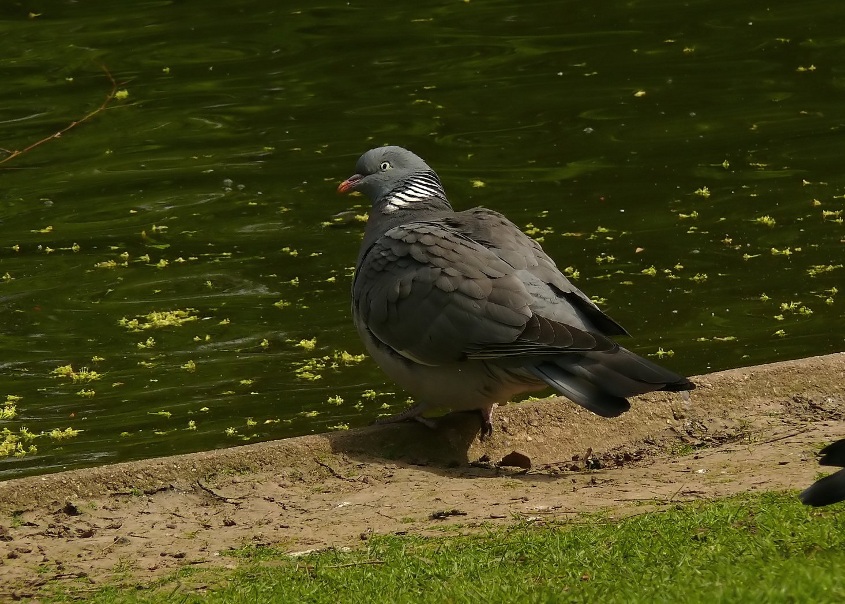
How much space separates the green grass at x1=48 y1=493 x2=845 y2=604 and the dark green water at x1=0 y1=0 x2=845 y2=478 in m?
2.66

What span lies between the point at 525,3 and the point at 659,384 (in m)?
12.0

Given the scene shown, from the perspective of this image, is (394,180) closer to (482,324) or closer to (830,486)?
(482,324)

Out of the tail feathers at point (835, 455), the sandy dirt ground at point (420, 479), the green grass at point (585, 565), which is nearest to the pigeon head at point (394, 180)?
the sandy dirt ground at point (420, 479)

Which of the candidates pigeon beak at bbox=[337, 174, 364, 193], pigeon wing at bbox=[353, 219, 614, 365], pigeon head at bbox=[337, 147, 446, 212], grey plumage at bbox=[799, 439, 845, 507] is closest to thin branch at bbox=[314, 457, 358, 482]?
pigeon wing at bbox=[353, 219, 614, 365]

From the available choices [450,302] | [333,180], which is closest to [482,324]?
[450,302]

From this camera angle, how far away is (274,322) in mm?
9258

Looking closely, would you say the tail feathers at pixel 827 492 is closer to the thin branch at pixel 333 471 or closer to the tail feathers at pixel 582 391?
the tail feathers at pixel 582 391

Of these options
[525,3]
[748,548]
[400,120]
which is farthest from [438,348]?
[525,3]

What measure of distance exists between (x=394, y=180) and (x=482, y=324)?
1545 mm

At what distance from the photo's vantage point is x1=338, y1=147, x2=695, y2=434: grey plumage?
236 inches

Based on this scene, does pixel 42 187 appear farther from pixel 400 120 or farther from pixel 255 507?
pixel 255 507

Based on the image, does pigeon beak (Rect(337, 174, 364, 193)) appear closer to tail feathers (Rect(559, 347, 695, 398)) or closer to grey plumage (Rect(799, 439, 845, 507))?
tail feathers (Rect(559, 347, 695, 398))

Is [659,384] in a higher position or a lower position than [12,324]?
higher

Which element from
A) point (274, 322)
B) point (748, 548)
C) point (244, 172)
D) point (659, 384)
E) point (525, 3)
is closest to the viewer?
point (748, 548)
